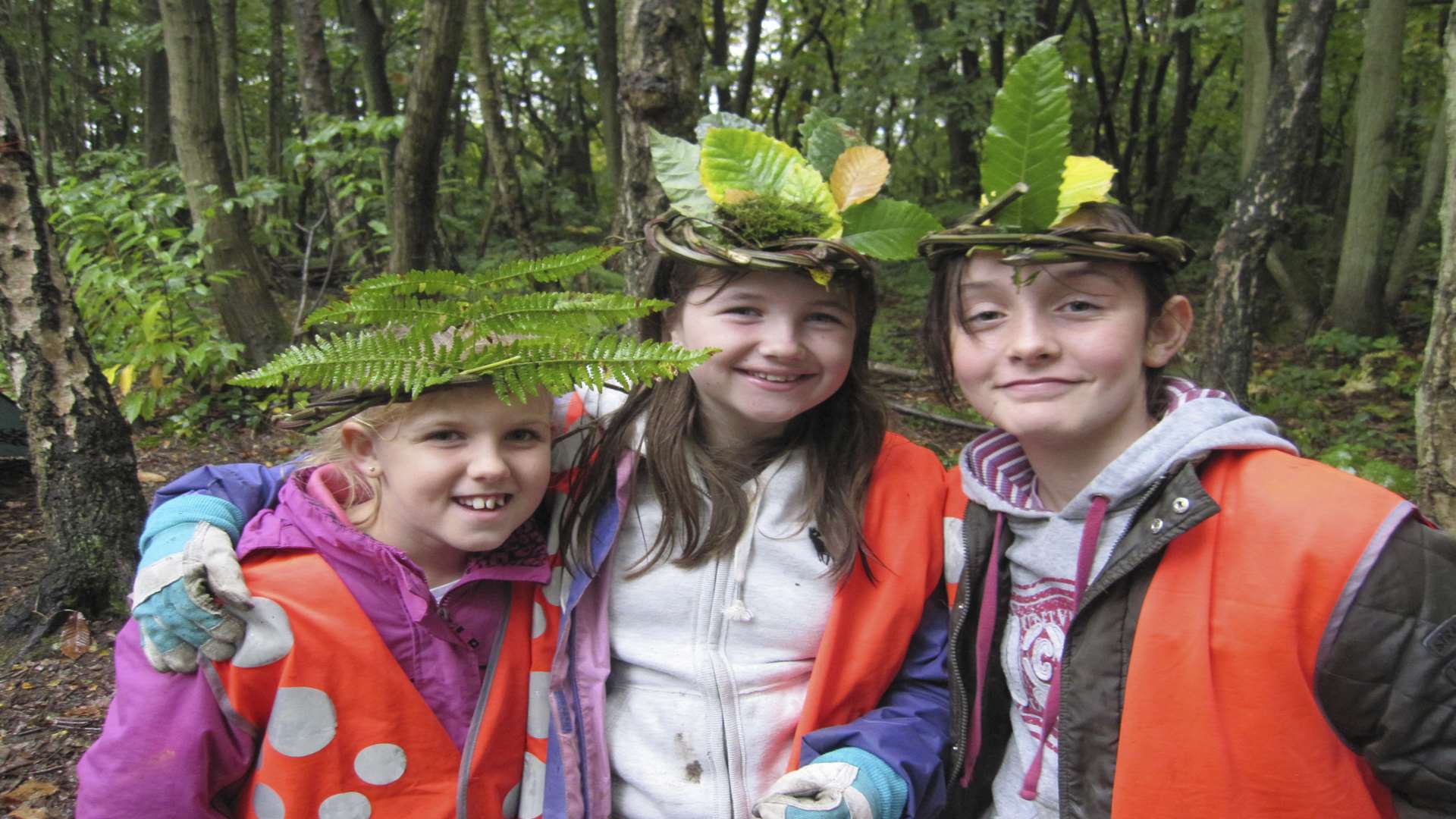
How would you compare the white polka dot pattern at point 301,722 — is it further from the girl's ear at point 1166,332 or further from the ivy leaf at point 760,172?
the girl's ear at point 1166,332

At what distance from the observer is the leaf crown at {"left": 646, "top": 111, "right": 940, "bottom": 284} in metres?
1.82

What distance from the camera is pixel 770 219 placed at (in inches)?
72.1

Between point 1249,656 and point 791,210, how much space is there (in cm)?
125

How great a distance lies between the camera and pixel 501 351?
1.61 metres

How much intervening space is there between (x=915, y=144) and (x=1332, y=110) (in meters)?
8.67

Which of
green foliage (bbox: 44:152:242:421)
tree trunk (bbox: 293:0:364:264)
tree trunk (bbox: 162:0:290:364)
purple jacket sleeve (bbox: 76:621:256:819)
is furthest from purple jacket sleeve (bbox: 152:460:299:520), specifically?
tree trunk (bbox: 293:0:364:264)

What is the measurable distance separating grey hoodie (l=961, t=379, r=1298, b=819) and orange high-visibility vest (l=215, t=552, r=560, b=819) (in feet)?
3.65

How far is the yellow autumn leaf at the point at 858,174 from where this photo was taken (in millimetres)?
1896

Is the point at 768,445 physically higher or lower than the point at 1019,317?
lower

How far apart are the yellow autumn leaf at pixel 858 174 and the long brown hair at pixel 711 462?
18 centimetres

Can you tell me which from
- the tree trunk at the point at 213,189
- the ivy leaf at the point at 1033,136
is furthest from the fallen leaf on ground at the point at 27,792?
the tree trunk at the point at 213,189

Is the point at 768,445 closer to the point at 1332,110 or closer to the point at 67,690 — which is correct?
the point at 67,690

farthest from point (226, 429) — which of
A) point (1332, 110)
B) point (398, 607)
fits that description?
point (1332, 110)

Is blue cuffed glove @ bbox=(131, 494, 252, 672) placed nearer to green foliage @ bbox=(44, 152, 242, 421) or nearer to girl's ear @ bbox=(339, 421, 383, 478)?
girl's ear @ bbox=(339, 421, 383, 478)
